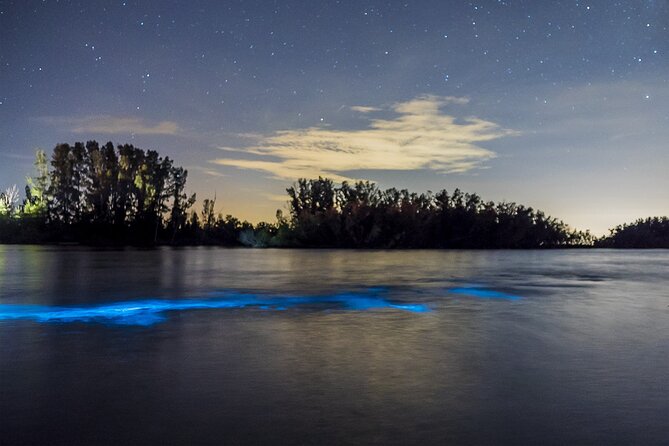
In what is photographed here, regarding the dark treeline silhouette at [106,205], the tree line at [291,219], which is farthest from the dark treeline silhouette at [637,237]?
the dark treeline silhouette at [106,205]

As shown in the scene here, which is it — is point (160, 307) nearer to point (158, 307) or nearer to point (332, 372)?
point (158, 307)

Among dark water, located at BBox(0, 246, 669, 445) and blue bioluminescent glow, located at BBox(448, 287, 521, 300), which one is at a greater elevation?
blue bioluminescent glow, located at BBox(448, 287, 521, 300)

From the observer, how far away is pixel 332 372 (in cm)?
520

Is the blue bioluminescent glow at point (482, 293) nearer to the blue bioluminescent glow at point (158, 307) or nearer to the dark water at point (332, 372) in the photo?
the dark water at point (332, 372)

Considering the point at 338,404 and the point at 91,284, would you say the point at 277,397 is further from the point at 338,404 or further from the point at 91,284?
the point at 91,284

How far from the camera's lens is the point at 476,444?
3383 mm

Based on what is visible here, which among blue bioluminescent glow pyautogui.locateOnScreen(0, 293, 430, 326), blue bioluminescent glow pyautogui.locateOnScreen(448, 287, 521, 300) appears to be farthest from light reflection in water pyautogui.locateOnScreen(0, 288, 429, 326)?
blue bioluminescent glow pyautogui.locateOnScreen(448, 287, 521, 300)

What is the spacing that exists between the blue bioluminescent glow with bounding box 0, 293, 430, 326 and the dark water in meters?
0.05

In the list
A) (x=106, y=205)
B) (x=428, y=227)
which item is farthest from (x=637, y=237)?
(x=106, y=205)

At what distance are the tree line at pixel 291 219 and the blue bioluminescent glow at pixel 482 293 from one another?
50.0m

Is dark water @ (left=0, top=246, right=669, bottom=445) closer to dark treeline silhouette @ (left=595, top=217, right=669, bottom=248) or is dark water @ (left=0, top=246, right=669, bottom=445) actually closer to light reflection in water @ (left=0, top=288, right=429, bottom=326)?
light reflection in water @ (left=0, top=288, right=429, bottom=326)

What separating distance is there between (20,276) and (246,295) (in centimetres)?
821

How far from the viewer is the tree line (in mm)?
65812

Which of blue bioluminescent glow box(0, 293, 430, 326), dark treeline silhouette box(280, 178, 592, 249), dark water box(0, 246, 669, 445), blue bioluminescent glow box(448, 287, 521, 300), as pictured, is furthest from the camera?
dark treeline silhouette box(280, 178, 592, 249)
